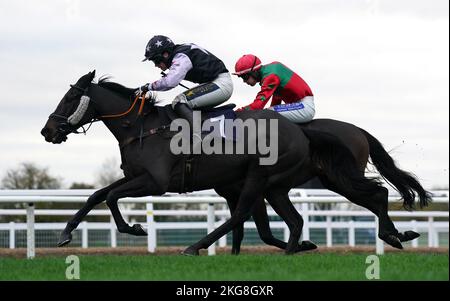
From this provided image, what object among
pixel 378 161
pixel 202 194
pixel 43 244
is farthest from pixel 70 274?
pixel 43 244

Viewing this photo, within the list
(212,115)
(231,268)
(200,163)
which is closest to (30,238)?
(200,163)

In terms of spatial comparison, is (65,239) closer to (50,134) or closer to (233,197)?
(50,134)

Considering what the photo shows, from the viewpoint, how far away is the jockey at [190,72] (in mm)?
8562

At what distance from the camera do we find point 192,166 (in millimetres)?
8531

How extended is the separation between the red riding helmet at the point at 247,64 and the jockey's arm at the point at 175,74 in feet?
2.20

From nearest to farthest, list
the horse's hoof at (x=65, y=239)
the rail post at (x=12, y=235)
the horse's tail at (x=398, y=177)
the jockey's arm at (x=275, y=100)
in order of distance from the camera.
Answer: the horse's hoof at (x=65, y=239) < the jockey's arm at (x=275, y=100) < the horse's tail at (x=398, y=177) < the rail post at (x=12, y=235)

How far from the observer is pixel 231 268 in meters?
7.09

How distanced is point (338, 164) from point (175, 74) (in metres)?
1.78

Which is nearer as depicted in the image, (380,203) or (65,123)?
Answer: (65,123)

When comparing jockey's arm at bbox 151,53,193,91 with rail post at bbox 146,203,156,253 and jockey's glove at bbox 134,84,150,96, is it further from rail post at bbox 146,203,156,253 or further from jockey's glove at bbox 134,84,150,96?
rail post at bbox 146,203,156,253

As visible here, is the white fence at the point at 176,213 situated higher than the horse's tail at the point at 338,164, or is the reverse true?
the horse's tail at the point at 338,164

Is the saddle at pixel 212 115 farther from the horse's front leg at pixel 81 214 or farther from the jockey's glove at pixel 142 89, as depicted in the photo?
the horse's front leg at pixel 81 214

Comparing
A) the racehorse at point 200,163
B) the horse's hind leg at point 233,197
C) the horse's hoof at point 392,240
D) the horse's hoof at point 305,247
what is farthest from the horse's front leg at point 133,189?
the horse's hoof at point 392,240
